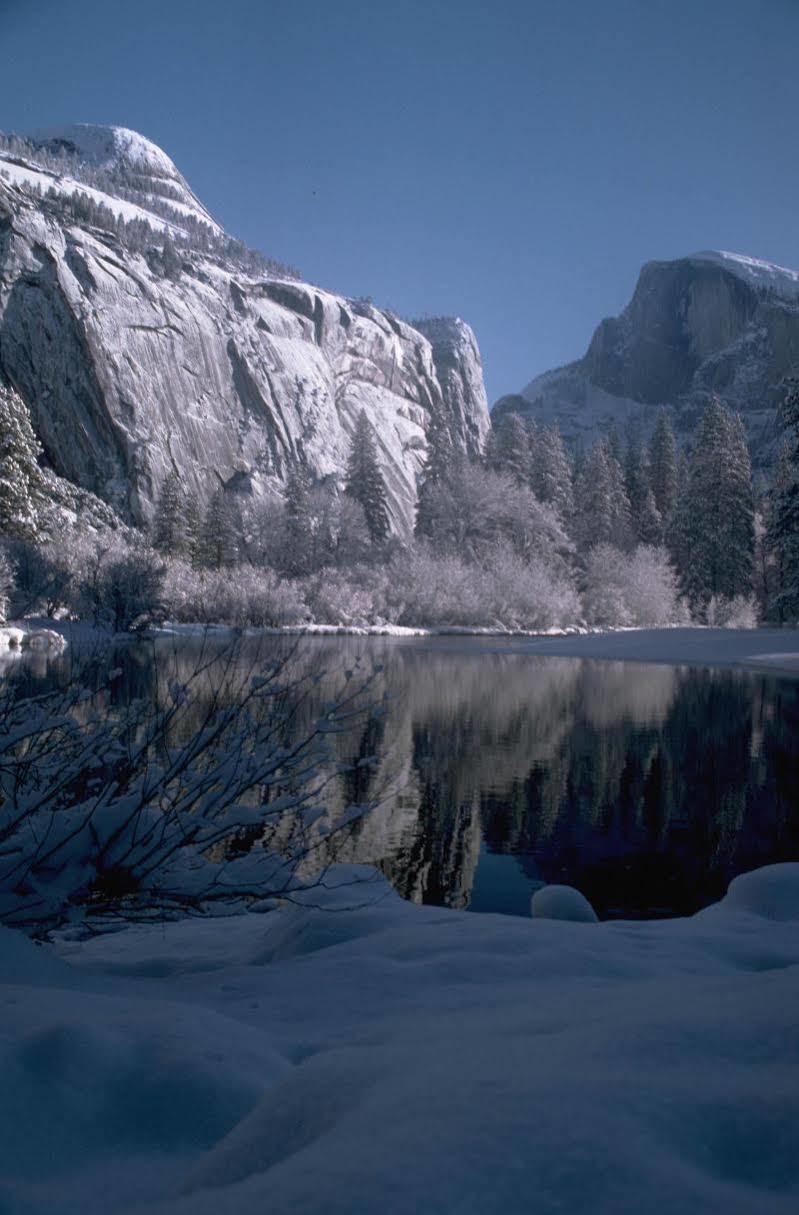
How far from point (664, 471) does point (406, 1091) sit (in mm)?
59334

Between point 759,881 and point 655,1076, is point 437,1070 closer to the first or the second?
point 655,1076

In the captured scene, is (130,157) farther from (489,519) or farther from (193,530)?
(489,519)

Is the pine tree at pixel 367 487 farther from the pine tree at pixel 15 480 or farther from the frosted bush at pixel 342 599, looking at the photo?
the pine tree at pixel 15 480

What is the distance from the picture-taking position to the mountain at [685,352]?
113875mm

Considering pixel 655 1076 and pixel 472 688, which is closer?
pixel 655 1076

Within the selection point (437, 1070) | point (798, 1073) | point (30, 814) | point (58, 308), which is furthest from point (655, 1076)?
point (58, 308)

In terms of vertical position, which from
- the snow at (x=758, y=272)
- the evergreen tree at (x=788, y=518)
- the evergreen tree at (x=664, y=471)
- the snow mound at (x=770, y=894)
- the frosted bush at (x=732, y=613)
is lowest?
the snow mound at (x=770, y=894)

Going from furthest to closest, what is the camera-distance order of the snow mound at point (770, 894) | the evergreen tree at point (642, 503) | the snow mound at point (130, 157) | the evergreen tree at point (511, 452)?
the snow mound at point (130, 157) < the evergreen tree at point (642, 503) < the evergreen tree at point (511, 452) < the snow mound at point (770, 894)

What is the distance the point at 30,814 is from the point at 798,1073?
2948mm

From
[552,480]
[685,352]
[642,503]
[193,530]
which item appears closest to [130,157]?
[685,352]

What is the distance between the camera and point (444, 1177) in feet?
3.46

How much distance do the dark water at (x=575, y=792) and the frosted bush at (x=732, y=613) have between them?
921 inches

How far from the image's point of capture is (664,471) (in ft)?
185

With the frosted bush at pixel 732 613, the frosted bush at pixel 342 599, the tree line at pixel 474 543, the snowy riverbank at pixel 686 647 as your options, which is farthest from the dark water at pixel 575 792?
the frosted bush at pixel 342 599
